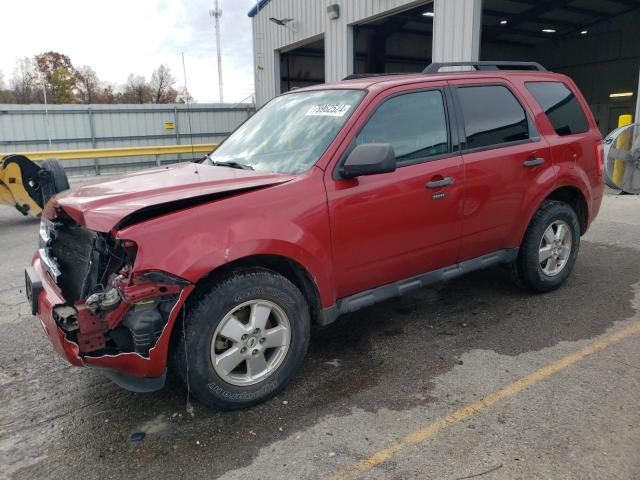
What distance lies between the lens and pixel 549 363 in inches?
138

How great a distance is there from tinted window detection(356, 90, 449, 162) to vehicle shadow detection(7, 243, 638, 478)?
142cm

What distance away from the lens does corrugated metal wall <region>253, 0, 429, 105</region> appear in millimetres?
13211

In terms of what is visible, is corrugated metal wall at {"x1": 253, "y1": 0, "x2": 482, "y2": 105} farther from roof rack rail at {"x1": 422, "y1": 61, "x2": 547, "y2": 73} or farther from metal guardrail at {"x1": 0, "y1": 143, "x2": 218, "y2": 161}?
roof rack rail at {"x1": 422, "y1": 61, "x2": 547, "y2": 73}

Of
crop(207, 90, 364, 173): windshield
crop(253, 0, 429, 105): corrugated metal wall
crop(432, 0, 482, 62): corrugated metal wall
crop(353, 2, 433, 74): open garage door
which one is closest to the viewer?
crop(207, 90, 364, 173): windshield

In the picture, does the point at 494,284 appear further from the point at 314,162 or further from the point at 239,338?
the point at 239,338

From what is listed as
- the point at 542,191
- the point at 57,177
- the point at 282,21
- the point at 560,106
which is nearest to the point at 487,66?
the point at 560,106

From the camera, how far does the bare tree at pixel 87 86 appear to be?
166 ft

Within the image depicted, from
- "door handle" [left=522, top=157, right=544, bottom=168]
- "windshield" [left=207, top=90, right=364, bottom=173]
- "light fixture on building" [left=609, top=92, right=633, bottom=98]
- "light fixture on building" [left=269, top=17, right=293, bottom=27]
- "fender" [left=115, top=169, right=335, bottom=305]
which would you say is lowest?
"fender" [left=115, top=169, right=335, bottom=305]

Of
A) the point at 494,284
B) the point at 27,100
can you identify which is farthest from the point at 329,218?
the point at 27,100

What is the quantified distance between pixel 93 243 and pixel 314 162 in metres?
1.38

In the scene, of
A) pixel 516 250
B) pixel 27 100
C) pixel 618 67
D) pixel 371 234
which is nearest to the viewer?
pixel 371 234

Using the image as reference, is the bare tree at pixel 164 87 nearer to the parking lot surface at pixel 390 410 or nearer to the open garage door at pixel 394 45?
the open garage door at pixel 394 45

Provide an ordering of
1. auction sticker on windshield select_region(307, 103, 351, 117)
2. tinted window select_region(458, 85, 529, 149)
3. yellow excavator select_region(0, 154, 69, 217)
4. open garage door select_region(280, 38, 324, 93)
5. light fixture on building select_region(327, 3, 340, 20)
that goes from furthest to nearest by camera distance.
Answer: open garage door select_region(280, 38, 324, 93)
light fixture on building select_region(327, 3, 340, 20)
yellow excavator select_region(0, 154, 69, 217)
tinted window select_region(458, 85, 529, 149)
auction sticker on windshield select_region(307, 103, 351, 117)

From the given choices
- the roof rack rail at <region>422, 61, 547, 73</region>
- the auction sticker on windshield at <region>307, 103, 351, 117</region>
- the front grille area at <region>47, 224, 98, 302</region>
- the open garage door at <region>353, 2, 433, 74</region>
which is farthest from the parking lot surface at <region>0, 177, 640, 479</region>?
the open garage door at <region>353, 2, 433, 74</region>
